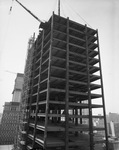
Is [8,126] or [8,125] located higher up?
[8,125]

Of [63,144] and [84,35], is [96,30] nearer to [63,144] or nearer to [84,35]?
[84,35]

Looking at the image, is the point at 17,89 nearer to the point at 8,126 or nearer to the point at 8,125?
the point at 8,125

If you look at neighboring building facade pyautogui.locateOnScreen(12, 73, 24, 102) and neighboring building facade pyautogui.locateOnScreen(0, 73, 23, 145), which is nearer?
neighboring building facade pyautogui.locateOnScreen(0, 73, 23, 145)

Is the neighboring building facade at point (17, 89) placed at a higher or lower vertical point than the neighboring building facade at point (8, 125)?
higher

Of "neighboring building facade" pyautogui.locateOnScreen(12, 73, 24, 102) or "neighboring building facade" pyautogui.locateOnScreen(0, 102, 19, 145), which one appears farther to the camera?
"neighboring building facade" pyautogui.locateOnScreen(12, 73, 24, 102)

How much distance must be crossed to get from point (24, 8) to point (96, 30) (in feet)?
68.1

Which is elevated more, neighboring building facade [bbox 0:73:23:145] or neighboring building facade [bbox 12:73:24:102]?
neighboring building facade [bbox 12:73:24:102]

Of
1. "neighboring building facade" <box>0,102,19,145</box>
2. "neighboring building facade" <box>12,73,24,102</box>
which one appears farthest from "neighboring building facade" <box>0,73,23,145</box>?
"neighboring building facade" <box>12,73,24,102</box>

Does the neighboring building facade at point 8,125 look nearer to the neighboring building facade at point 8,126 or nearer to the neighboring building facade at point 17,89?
the neighboring building facade at point 8,126

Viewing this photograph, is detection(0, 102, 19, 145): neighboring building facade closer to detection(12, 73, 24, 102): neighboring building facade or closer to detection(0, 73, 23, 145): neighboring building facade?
detection(0, 73, 23, 145): neighboring building facade

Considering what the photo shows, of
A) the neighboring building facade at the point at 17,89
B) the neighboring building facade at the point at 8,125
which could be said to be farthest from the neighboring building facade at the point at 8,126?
the neighboring building facade at the point at 17,89

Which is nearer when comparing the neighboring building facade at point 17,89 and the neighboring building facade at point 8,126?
the neighboring building facade at point 8,126

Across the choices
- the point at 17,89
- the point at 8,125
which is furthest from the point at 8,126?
the point at 17,89

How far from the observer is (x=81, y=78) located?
53.3ft
